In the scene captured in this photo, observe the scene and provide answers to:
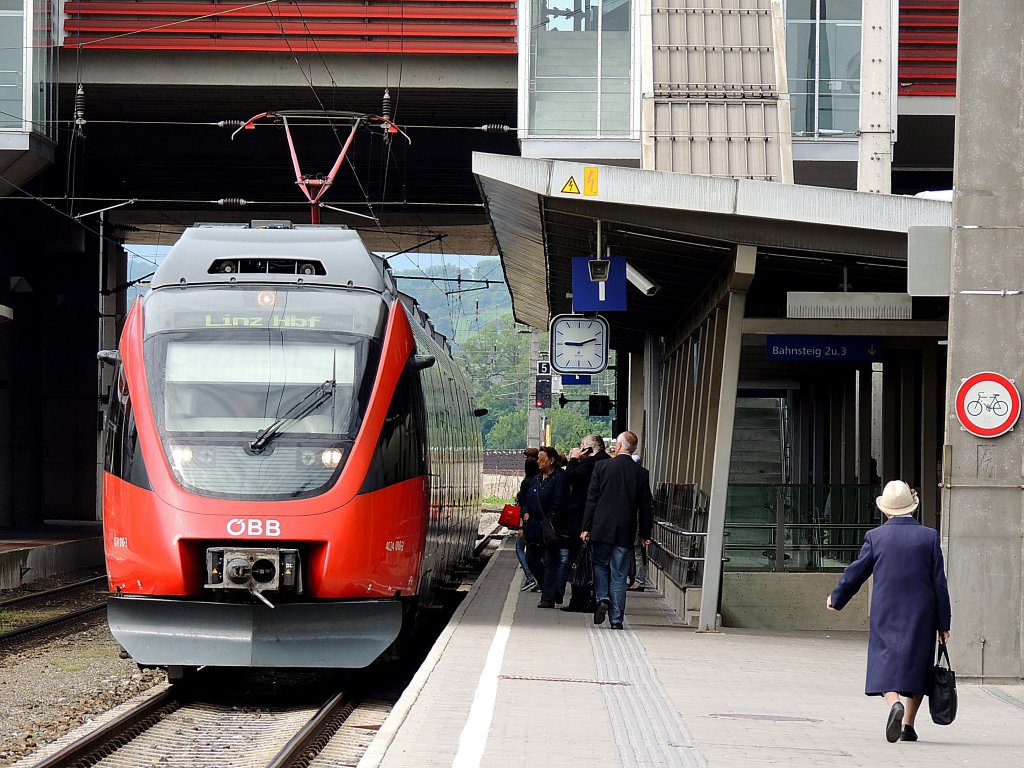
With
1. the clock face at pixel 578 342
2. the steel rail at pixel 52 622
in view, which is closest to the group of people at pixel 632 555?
the clock face at pixel 578 342

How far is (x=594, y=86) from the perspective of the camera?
25875 mm

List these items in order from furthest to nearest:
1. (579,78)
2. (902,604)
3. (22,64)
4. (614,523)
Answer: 1. (579,78)
2. (22,64)
3. (614,523)
4. (902,604)

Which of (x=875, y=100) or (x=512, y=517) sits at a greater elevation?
(x=875, y=100)

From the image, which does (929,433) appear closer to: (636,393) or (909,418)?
(909,418)

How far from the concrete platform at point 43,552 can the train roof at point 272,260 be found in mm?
11444

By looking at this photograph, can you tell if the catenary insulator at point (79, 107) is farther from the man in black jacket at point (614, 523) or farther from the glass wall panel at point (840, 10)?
the man in black jacket at point (614, 523)

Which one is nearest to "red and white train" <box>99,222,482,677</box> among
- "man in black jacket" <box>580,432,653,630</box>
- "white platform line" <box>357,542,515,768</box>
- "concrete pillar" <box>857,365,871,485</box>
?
"white platform line" <box>357,542,515,768</box>

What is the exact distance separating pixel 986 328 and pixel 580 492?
18.6ft

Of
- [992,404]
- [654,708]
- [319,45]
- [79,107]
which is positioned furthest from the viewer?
[319,45]

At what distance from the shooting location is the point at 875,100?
1508cm

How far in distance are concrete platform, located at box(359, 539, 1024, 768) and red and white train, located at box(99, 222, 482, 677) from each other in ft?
3.13

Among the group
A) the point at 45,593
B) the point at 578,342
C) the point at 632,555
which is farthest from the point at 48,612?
the point at 632,555

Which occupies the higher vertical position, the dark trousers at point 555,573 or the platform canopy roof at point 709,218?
the platform canopy roof at point 709,218

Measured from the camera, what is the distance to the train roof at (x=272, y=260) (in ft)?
41.1
